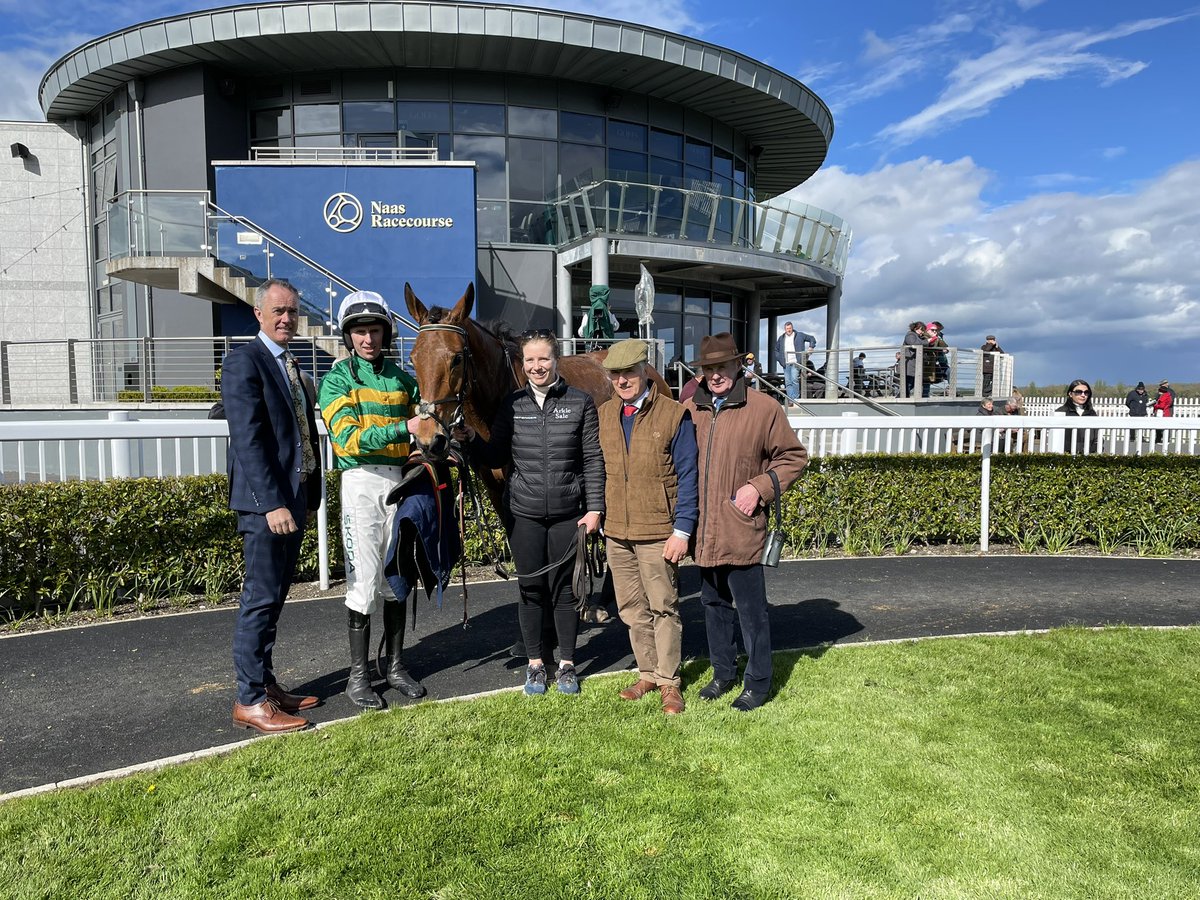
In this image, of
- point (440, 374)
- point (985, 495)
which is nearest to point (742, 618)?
point (440, 374)

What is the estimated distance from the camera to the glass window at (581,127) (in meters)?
19.3

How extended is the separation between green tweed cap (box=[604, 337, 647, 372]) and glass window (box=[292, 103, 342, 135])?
704 inches

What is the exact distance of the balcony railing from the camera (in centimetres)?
1725

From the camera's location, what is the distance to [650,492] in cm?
398

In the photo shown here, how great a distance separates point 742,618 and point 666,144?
19.7m

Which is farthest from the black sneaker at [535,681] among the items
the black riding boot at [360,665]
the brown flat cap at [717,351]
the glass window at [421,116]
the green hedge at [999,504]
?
the glass window at [421,116]

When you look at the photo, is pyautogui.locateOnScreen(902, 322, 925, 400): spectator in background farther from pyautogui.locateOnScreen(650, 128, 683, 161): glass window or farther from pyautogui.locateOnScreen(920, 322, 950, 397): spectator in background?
pyautogui.locateOnScreen(650, 128, 683, 161): glass window

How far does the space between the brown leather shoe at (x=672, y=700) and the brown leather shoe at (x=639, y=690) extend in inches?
6.4

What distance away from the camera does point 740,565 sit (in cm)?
396

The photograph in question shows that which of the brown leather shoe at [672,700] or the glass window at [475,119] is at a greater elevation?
the glass window at [475,119]

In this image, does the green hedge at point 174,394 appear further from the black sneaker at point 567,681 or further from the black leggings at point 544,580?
the black sneaker at point 567,681

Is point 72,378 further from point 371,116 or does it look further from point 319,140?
point 371,116

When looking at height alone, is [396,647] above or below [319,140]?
below

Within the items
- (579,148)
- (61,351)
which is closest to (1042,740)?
(579,148)
